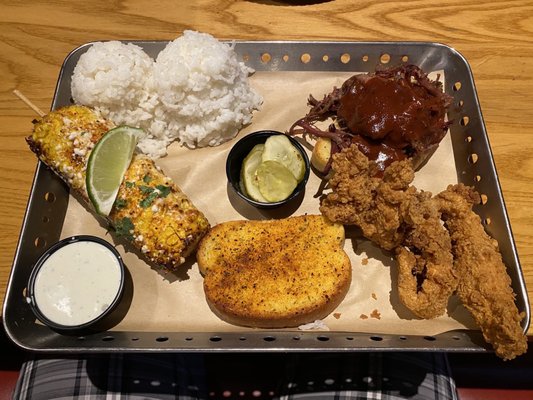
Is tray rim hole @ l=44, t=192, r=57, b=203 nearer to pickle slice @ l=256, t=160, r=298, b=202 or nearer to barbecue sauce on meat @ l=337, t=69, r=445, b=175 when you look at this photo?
pickle slice @ l=256, t=160, r=298, b=202

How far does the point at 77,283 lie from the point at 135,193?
2.09 feet

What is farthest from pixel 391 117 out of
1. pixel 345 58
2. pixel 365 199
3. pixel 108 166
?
pixel 108 166

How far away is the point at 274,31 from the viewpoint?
12.4 feet

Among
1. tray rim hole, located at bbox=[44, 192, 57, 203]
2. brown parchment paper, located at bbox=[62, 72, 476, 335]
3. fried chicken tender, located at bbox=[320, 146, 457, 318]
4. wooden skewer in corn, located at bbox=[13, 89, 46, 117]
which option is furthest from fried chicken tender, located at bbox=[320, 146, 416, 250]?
wooden skewer in corn, located at bbox=[13, 89, 46, 117]

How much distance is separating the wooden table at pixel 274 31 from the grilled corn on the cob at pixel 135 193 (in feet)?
1.51

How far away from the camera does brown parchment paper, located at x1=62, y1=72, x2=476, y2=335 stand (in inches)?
108

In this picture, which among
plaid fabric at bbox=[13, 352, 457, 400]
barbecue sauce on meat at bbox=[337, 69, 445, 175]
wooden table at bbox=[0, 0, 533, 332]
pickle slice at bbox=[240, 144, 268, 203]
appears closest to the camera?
plaid fabric at bbox=[13, 352, 457, 400]

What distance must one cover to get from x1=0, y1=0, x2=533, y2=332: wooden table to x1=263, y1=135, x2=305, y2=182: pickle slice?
3.79 feet

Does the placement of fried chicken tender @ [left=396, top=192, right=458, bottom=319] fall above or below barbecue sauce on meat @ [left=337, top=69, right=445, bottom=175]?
below

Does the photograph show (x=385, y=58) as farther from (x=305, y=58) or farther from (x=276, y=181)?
(x=276, y=181)

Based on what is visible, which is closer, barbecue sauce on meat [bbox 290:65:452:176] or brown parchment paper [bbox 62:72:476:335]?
brown parchment paper [bbox 62:72:476:335]

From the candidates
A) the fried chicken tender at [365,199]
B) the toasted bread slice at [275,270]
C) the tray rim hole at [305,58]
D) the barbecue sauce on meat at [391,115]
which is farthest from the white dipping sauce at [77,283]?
the tray rim hole at [305,58]

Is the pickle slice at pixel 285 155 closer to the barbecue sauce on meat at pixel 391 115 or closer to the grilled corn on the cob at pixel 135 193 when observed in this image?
the barbecue sauce on meat at pixel 391 115

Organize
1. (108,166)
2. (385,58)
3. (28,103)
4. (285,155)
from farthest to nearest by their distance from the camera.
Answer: (385,58) → (28,103) → (285,155) → (108,166)
